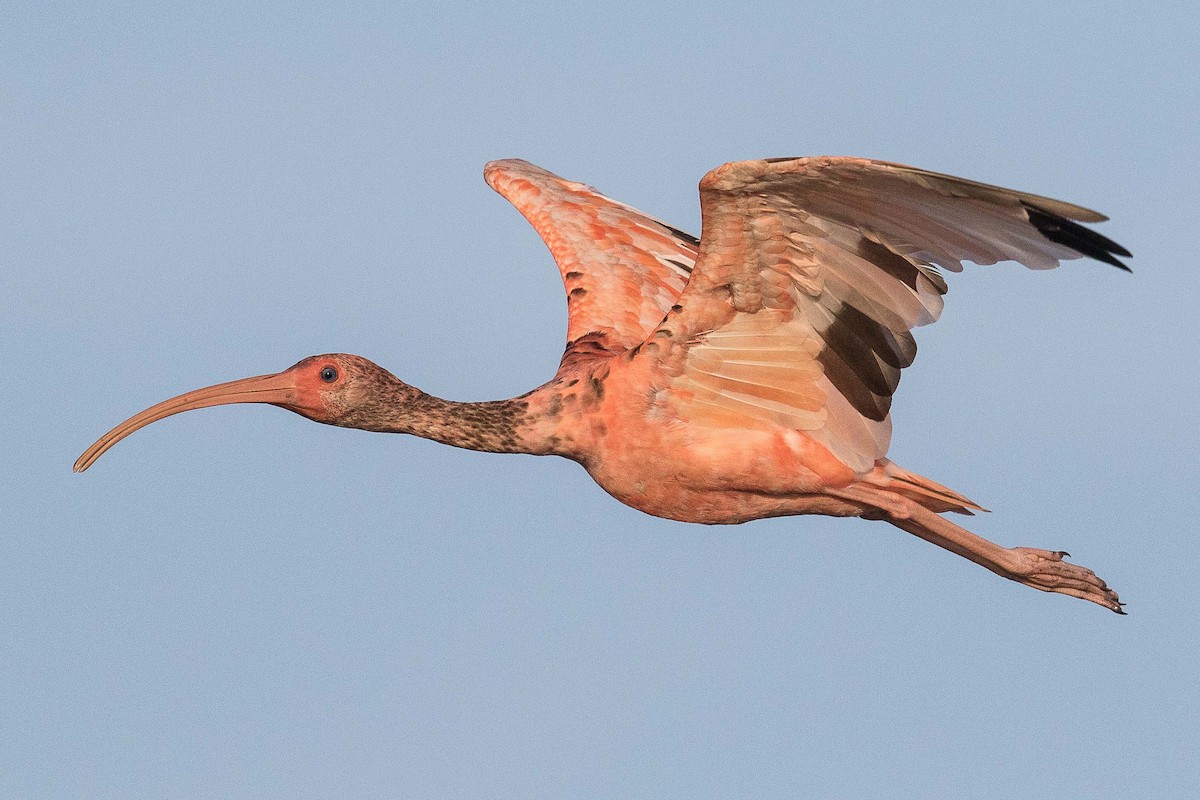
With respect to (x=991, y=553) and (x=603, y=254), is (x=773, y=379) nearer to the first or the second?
(x=991, y=553)

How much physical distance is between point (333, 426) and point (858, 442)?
4.90 metres

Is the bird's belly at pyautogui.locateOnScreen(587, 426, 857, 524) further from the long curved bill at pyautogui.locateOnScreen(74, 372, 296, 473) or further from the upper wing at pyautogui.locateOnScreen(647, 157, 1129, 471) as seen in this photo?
the long curved bill at pyautogui.locateOnScreen(74, 372, 296, 473)

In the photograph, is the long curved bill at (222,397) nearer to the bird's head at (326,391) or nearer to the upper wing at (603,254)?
the bird's head at (326,391)

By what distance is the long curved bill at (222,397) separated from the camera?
16719 mm

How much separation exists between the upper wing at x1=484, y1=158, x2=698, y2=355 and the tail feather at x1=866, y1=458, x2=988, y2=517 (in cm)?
324

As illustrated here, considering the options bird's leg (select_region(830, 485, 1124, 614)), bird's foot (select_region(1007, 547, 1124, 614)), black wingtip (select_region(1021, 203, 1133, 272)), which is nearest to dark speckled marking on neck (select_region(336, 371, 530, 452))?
bird's leg (select_region(830, 485, 1124, 614))

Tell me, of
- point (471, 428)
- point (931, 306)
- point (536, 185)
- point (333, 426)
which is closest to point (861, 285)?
point (931, 306)

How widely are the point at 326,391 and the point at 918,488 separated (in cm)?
547

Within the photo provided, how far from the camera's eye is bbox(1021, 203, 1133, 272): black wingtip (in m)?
12.6

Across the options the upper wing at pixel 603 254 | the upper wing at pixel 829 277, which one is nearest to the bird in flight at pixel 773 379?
the upper wing at pixel 829 277

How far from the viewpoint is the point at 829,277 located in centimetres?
1493

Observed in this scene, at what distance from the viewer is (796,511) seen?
1642cm

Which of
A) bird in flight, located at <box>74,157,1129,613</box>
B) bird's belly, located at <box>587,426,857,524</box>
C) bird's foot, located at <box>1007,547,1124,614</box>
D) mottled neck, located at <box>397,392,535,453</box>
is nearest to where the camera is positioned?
bird in flight, located at <box>74,157,1129,613</box>

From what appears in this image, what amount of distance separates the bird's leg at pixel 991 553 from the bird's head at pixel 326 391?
4.28 meters
